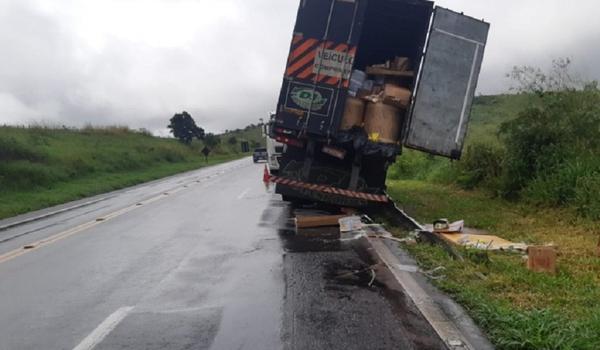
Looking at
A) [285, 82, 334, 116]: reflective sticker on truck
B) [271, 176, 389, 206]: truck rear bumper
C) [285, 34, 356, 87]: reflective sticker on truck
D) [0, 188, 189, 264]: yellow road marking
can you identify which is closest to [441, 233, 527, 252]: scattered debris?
[271, 176, 389, 206]: truck rear bumper

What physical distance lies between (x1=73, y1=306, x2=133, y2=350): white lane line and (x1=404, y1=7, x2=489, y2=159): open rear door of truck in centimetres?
643

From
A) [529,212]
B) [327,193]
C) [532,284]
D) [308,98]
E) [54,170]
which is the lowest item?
[54,170]

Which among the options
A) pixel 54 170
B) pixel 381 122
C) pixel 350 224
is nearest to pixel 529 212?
pixel 381 122

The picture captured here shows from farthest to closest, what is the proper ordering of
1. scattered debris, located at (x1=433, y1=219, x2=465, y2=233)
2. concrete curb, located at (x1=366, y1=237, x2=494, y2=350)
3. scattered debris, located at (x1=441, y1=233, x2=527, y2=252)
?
scattered debris, located at (x1=433, y1=219, x2=465, y2=233)
scattered debris, located at (x1=441, y1=233, x2=527, y2=252)
concrete curb, located at (x1=366, y1=237, x2=494, y2=350)

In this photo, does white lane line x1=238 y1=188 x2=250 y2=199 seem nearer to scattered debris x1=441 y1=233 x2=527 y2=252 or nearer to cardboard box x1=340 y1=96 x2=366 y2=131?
cardboard box x1=340 y1=96 x2=366 y2=131

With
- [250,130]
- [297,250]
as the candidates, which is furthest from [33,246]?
[250,130]

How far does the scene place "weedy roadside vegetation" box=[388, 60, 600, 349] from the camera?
4.96 m

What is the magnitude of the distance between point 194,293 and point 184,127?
74831 mm

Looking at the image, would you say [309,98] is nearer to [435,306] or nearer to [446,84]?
[446,84]

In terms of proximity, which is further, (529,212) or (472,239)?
(529,212)

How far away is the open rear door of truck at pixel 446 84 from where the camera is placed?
10.7m

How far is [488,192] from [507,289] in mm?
9373

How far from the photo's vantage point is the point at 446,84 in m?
10.8

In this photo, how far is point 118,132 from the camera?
55.5 meters
